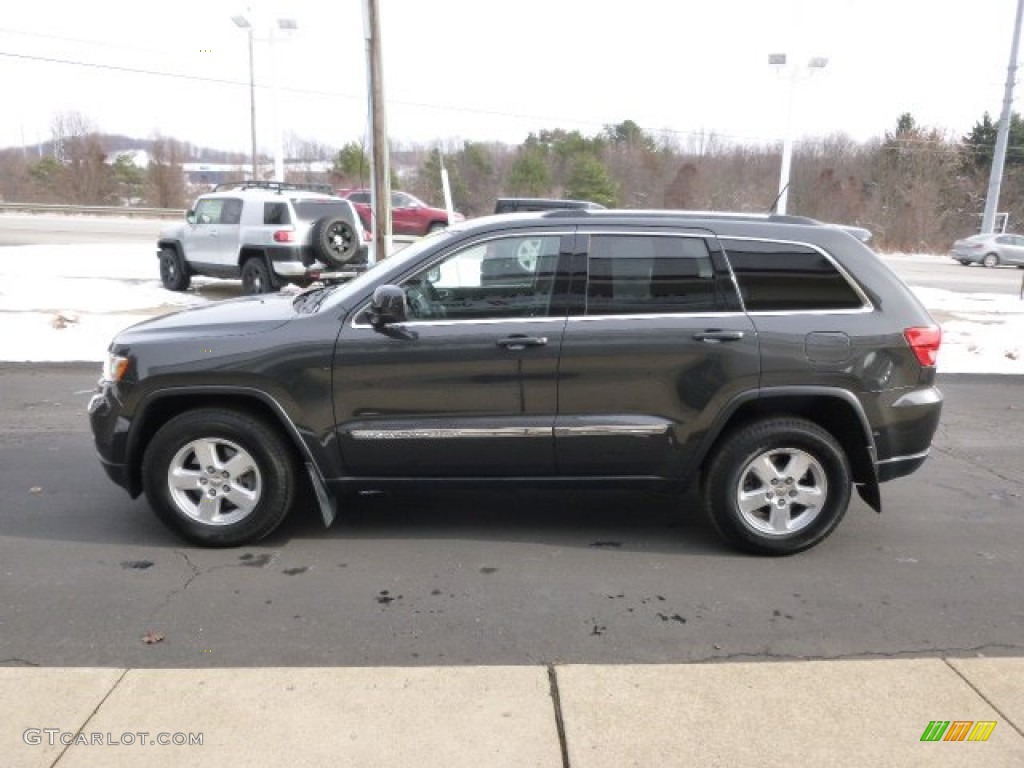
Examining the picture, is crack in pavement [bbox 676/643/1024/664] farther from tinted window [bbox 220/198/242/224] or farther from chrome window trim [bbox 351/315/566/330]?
tinted window [bbox 220/198/242/224]

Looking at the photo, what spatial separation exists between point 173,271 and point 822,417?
14.0 metres

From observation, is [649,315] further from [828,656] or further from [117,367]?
[117,367]

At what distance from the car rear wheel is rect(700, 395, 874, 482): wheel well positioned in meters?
11.1

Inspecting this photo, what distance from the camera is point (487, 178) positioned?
173ft

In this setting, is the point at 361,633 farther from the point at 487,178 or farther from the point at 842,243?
the point at 487,178

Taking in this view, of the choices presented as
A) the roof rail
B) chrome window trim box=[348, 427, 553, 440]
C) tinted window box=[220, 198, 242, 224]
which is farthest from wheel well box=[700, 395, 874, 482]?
the roof rail

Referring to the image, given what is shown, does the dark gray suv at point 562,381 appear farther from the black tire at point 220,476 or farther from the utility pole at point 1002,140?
the utility pole at point 1002,140

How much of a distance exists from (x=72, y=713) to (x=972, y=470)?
573 centimetres

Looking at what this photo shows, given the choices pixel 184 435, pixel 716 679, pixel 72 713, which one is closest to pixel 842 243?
pixel 716 679

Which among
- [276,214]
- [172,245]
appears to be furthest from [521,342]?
[172,245]

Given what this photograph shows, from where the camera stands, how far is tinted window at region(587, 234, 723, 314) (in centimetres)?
409

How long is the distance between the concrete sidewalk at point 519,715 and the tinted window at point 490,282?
1804mm

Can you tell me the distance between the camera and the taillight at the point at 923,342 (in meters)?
4.10

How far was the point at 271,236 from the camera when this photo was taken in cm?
1371
